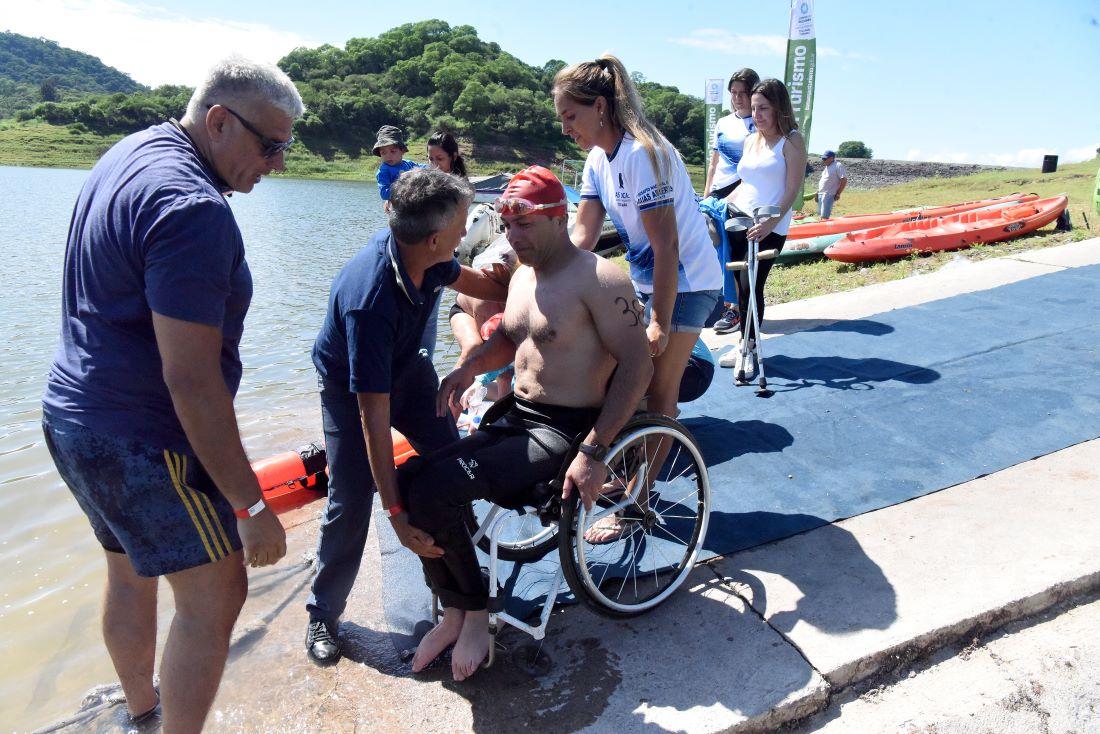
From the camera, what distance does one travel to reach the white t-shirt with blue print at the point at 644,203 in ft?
9.71

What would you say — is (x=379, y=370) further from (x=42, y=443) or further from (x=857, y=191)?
(x=857, y=191)

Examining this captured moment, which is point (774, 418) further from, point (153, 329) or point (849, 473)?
point (153, 329)

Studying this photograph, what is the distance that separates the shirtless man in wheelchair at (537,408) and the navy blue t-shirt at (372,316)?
1.25 ft

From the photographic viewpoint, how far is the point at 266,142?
1982mm

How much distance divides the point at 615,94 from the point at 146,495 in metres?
2.25

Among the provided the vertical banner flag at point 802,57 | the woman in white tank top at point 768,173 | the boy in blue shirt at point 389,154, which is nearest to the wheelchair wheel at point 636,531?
the woman in white tank top at point 768,173

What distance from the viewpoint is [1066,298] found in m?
6.00

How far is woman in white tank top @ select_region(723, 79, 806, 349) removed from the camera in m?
4.95

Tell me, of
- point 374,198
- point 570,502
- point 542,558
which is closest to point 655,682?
point 570,502

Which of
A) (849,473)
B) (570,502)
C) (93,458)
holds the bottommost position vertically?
(849,473)

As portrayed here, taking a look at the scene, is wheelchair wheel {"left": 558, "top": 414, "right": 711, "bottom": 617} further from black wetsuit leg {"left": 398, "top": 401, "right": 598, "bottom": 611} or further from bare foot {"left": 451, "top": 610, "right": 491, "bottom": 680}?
bare foot {"left": 451, "top": 610, "right": 491, "bottom": 680}

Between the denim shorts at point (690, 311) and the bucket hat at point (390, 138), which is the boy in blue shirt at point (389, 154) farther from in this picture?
the denim shorts at point (690, 311)

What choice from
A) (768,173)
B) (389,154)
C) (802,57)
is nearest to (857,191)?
(802,57)

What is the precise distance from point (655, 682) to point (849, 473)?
1.75m
